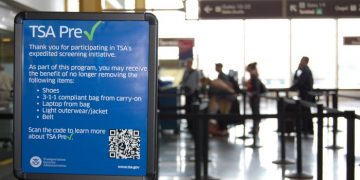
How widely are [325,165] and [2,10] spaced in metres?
5.26

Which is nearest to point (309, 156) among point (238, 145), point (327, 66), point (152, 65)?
point (238, 145)

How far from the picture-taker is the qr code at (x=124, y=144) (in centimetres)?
299

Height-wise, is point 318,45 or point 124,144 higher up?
point 318,45

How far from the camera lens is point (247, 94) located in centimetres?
1352

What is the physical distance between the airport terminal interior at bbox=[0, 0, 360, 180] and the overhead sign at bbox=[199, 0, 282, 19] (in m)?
0.03

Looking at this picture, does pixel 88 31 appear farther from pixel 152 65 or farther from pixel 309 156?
pixel 309 156

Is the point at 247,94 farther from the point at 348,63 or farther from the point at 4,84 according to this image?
the point at 348,63

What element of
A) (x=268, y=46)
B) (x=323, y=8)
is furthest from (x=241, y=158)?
(x=268, y=46)

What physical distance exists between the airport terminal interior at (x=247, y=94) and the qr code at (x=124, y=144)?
663 millimetres

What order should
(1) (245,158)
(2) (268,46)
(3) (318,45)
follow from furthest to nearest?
(2) (268,46)
(3) (318,45)
(1) (245,158)

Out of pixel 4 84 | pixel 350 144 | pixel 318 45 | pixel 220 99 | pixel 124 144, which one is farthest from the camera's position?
pixel 318 45

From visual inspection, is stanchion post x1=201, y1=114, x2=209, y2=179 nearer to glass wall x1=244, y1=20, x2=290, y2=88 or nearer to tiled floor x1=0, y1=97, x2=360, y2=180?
tiled floor x1=0, y1=97, x2=360, y2=180

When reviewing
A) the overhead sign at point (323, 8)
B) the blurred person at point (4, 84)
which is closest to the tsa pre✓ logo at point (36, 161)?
the blurred person at point (4, 84)

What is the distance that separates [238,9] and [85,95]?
437 inches
